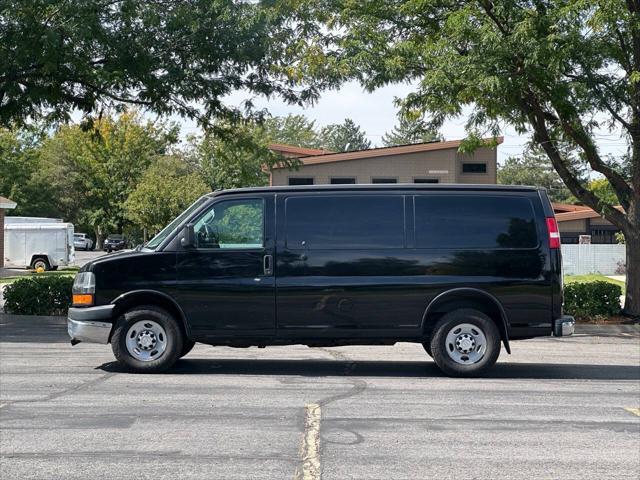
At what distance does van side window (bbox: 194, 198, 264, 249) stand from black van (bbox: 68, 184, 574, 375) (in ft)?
0.04

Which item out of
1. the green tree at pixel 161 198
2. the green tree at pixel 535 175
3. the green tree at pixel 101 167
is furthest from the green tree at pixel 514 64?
the green tree at pixel 535 175

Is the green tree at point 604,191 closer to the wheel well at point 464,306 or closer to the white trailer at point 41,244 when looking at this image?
the wheel well at point 464,306

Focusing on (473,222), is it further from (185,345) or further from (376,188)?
(185,345)

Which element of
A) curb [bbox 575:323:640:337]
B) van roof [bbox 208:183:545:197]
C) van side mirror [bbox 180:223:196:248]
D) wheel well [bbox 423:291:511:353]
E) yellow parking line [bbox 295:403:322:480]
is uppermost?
van roof [bbox 208:183:545:197]

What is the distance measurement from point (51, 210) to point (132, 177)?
32.6ft

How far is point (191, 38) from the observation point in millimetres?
17906

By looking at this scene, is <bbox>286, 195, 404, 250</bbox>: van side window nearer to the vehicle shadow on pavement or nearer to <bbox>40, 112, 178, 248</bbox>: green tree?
the vehicle shadow on pavement

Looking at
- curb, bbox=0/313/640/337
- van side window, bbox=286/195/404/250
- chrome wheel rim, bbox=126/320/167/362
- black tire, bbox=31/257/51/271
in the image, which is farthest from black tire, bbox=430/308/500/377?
black tire, bbox=31/257/51/271

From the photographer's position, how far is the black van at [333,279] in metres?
10.5

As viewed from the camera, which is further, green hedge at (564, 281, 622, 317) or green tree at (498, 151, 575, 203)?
green tree at (498, 151, 575, 203)

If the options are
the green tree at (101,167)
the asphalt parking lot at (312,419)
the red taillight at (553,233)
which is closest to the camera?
the asphalt parking lot at (312,419)

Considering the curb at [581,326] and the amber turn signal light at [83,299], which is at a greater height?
the amber turn signal light at [83,299]

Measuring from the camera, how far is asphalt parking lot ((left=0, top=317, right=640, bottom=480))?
252 inches

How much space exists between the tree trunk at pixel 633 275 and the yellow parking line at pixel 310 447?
1170 centimetres
